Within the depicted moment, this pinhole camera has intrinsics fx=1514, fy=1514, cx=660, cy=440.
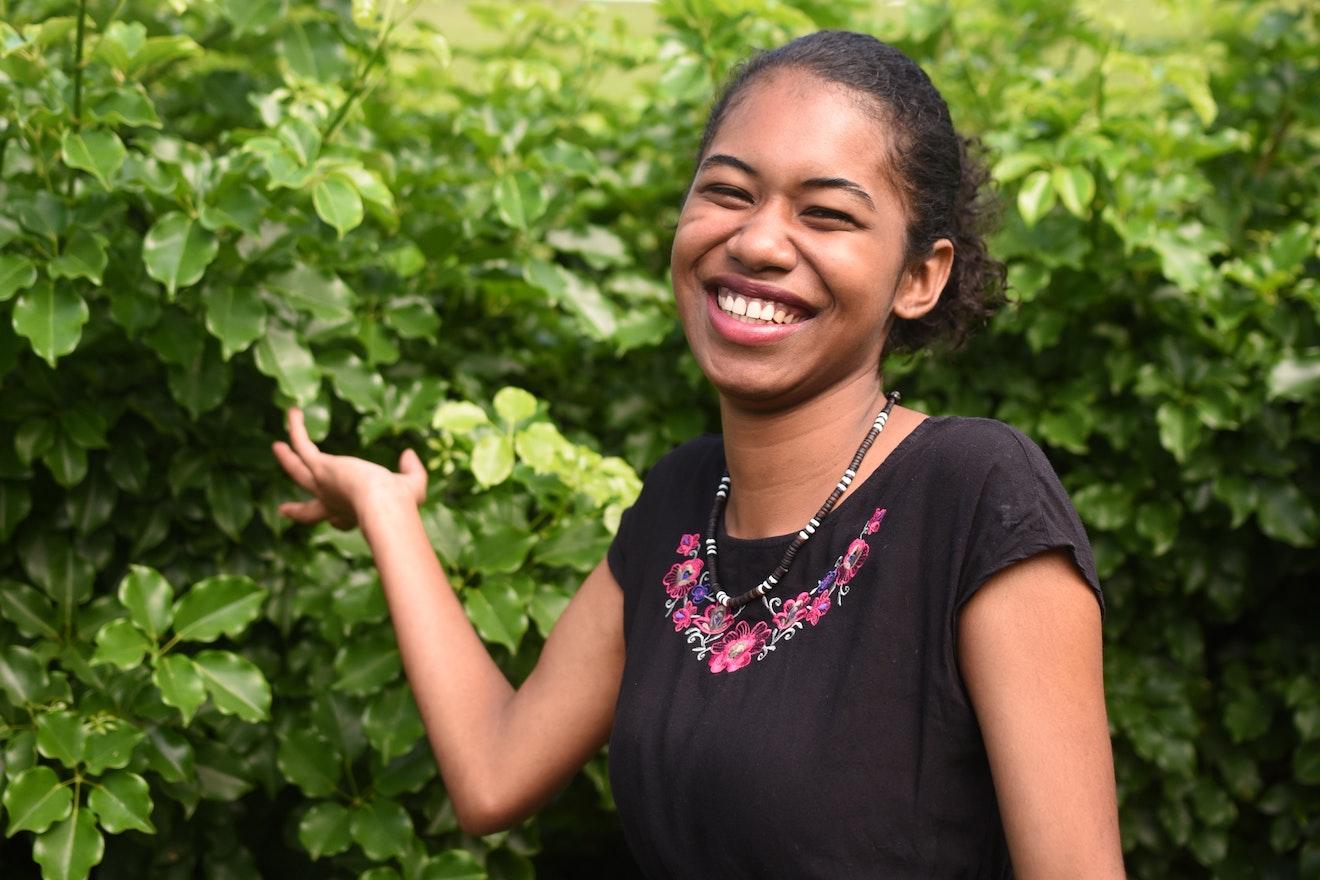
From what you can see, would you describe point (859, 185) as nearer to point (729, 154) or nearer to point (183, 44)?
point (729, 154)

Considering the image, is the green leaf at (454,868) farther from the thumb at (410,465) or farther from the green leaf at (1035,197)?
the green leaf at (1035,197)

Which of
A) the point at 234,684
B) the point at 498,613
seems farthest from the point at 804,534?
the point at 234,684

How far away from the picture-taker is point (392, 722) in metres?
2.31

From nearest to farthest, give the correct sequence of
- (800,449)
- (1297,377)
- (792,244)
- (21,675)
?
1. (792,244)
2. (800,449)
3. (21,675)
4. (1297,377)

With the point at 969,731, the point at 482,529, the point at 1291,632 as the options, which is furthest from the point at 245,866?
the point at 1291,632

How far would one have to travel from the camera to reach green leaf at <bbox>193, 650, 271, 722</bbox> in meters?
2.16

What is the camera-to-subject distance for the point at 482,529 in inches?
91.8

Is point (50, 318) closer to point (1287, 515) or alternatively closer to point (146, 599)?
point (146, 599)

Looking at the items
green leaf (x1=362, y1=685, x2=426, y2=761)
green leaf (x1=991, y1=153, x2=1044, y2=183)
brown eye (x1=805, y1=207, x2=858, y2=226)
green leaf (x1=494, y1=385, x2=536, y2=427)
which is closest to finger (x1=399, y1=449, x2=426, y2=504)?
green leaf (x1=494, y1=385, x2=536, y2=427)

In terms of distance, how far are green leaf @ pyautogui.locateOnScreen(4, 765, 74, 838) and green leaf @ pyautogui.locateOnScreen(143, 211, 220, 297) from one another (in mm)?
693

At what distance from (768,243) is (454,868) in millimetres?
1168

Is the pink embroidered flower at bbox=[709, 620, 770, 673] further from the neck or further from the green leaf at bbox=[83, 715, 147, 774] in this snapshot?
the green leaf at bbox=[83, 715, 147, 774]

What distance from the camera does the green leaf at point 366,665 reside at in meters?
2.30

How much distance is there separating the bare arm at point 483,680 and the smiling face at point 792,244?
1.47 ft
